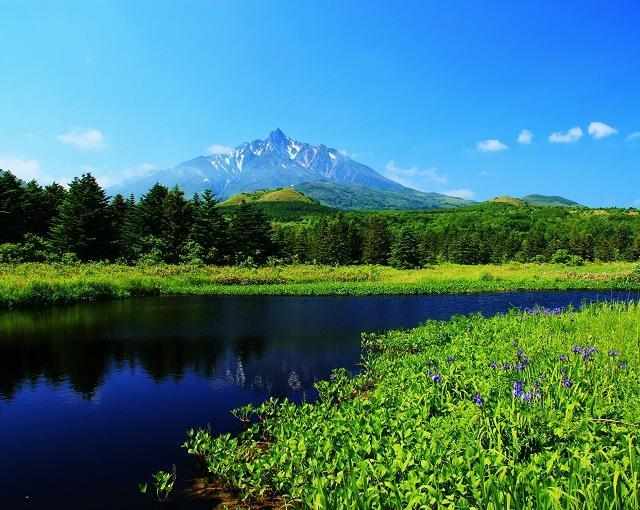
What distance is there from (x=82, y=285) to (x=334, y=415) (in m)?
29.7

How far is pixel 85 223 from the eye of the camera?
50.9m

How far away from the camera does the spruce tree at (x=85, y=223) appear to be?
50.5 metres

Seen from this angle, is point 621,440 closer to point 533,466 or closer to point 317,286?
point 533,466

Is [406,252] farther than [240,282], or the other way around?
[406,252]

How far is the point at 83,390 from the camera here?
1261 centimetres

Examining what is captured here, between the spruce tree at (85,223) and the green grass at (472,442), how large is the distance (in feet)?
156

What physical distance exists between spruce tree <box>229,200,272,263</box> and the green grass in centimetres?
4940

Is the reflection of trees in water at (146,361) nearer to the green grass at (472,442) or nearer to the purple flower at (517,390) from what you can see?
the green grass at (472,442)

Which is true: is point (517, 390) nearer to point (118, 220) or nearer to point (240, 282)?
point (240, 282)

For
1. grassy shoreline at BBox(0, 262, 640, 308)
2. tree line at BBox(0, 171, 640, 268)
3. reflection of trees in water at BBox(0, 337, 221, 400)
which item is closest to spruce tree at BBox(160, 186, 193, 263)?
tree line at BBox(0, 171, 640, 268)

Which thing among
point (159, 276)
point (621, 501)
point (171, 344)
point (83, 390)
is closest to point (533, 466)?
point (621, 501)

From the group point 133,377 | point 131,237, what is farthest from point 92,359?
point 131,237

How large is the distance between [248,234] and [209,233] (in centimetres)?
555

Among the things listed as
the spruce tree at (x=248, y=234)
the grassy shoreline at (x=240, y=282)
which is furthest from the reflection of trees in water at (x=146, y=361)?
the spruce tree at (x=248, y=234)
